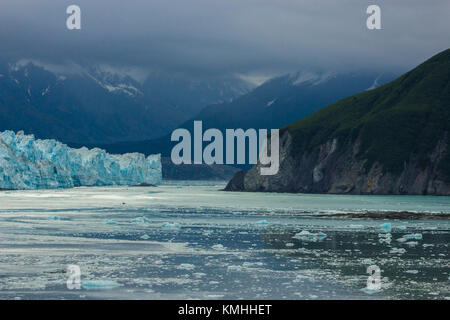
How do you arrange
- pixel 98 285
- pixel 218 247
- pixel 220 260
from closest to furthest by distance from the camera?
pixel 98 285
pixel 220 260
pixel 218 247

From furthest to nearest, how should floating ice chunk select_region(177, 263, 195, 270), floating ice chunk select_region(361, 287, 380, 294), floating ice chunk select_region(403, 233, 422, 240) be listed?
floating ice chunk select_region(403, 233, 422, 240)
floating ice chunk select_region(177, 263, 195, 270)
floating ice chunk select_region(361, 287, 380, 294)

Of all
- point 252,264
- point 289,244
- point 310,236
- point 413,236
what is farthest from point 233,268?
point 413,236

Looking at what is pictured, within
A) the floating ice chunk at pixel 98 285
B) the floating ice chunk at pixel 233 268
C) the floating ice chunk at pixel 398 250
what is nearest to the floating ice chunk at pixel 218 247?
the floating ice chunk at pixel 233 268

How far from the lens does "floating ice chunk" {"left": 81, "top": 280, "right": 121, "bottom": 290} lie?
32312mm

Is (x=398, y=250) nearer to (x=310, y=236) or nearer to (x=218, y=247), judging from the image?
(x=310, y=236)

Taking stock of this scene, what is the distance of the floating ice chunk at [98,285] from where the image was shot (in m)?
32.3

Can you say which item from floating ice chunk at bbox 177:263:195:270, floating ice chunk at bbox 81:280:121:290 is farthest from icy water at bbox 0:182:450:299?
floating ice chunk at bbox 177:263:195:270

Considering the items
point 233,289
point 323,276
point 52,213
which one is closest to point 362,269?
point 323,276

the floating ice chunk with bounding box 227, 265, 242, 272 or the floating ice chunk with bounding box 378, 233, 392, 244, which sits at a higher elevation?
the floating ice chunk with bounding box 227, 265, 242, 272

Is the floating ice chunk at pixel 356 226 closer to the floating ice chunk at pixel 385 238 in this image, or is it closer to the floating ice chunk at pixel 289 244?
the floating ice chunk at pixel 385 238

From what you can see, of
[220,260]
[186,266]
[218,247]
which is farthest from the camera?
[218,247]

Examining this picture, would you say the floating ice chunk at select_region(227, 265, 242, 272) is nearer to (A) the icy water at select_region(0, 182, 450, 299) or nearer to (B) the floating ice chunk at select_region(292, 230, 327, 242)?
(A) the icy water at select_region(0, 182, 450, 299)

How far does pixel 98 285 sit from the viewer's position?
107 ft
